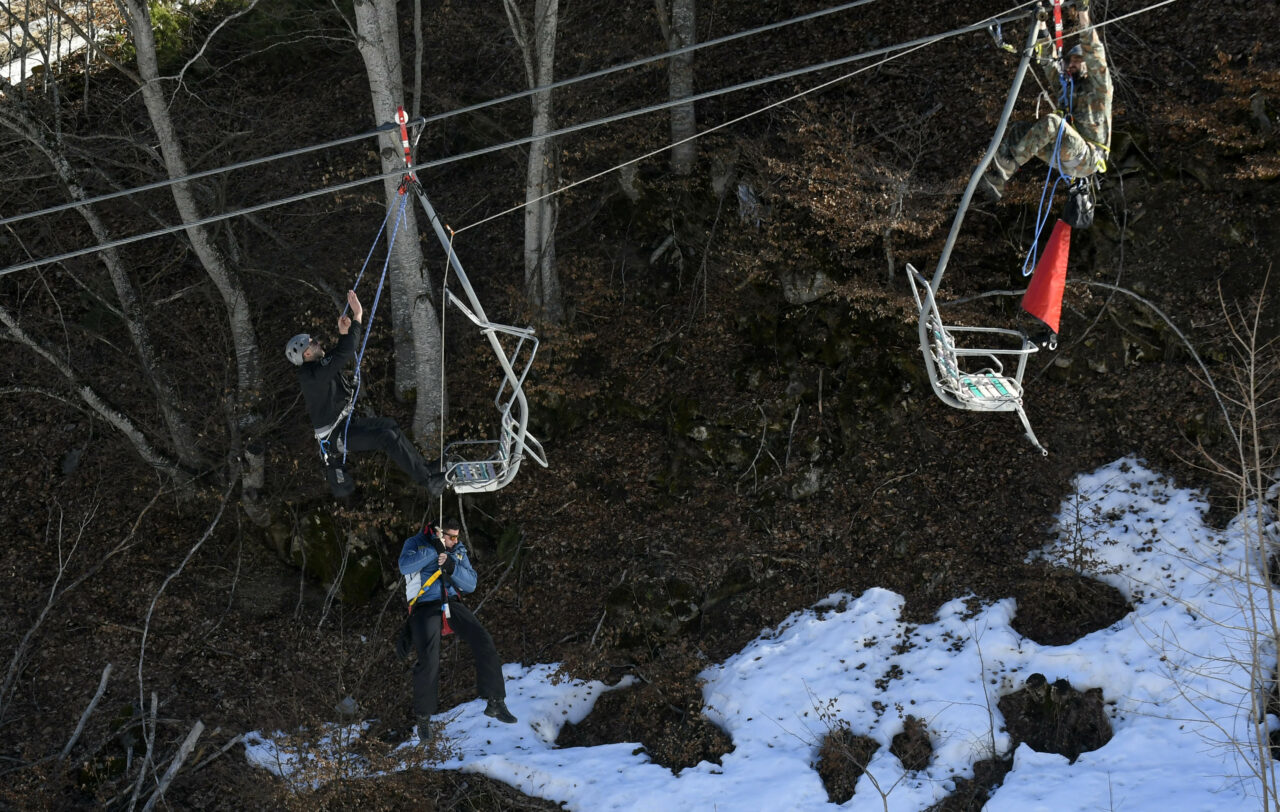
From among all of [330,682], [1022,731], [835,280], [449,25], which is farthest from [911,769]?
[449,25]

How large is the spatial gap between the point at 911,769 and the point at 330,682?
716cm

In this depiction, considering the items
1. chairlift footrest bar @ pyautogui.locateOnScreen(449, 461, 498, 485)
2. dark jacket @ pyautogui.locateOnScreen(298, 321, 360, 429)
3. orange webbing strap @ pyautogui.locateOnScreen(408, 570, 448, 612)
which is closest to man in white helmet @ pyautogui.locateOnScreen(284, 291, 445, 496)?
dark jacket @ pyautogui.locateOnScreen(298, 321, 360, 429)

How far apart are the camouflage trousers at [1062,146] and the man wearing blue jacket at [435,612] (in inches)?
223

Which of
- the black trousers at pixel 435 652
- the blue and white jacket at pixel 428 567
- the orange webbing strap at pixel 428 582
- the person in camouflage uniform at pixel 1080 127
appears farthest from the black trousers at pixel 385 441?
the person in camouflage uniform at pixel 1080 127

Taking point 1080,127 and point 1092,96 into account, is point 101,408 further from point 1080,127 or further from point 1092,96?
A: point 1092,96

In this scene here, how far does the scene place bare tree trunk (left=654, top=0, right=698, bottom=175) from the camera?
13.7m

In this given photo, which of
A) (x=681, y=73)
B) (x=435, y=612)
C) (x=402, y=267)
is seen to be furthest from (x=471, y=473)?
(x=681, y=73)

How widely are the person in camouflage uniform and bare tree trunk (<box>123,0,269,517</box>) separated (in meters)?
9.17

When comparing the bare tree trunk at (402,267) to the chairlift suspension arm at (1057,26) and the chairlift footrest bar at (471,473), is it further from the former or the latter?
the chairlift suspension arm at (1057,26)

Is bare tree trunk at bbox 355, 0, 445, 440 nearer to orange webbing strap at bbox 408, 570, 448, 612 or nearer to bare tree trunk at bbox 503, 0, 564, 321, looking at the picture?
bare tree trunk at bbox 503, 0, 564, 321

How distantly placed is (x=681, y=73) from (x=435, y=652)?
810cm

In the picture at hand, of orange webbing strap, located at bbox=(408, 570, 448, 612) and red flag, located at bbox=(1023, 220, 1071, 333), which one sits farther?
orange webbing strap, located at bbox=(408, 570, 448, 612)

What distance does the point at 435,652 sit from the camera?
9.97 m

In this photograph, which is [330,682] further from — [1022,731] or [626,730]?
[1022,731]
